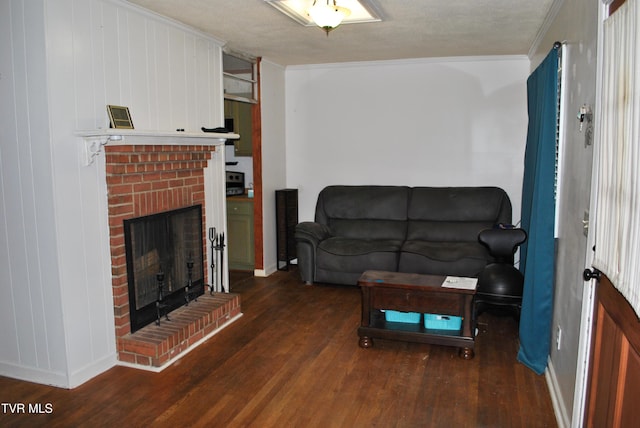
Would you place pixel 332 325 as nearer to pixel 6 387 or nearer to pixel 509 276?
pixel 509 276

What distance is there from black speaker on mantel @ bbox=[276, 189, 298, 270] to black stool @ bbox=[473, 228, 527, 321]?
2387 mm

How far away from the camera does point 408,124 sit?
5.64m

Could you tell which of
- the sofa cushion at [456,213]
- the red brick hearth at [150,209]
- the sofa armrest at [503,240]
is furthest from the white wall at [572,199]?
the red brick hearth at [150,209]

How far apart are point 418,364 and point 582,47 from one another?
2113 mm

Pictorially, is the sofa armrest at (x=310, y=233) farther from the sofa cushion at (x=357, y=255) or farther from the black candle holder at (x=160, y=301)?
the black candle holder at (x=160, y=301)

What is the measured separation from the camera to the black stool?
373 centimetres

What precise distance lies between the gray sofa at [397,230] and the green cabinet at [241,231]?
695 mm

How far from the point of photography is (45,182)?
9.43 feet

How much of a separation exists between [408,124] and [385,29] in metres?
1.71

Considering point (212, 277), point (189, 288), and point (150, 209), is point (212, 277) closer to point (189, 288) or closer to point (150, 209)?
point (189, 288)

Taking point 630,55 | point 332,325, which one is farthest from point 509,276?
point 630,55

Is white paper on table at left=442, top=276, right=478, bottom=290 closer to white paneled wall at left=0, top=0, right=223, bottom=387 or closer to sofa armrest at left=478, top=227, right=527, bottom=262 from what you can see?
sofa armrest at left=478, top=227, right=527, bottom=262

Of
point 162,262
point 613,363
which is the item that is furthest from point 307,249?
point 613,363

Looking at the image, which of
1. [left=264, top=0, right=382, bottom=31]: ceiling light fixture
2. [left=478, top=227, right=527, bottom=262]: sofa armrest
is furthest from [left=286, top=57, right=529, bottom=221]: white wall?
[left=264, top=0, right=382, bottom=31]: ceiling light fixture
